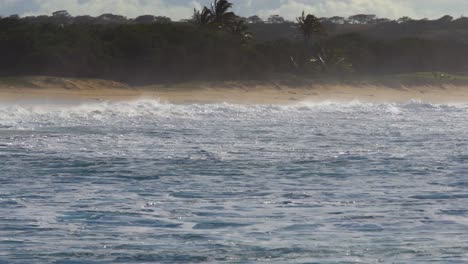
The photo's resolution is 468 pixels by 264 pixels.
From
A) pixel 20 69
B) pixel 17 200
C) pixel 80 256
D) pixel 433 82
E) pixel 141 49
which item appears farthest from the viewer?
pixel 433 82

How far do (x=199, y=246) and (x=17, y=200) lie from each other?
9.38 ft

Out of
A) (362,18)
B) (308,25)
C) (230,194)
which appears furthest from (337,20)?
(230,194)

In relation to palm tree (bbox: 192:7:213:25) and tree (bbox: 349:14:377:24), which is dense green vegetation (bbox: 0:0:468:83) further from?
tree (bbox: 349:14:377:24)

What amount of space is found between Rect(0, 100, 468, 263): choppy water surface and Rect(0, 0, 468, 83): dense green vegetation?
18.4 m

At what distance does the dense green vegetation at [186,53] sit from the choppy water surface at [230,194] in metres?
18.4

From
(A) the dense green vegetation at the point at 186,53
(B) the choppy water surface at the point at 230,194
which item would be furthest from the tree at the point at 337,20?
(B) the choppy water surface at the point at 230,194

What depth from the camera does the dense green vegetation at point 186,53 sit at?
129 ft

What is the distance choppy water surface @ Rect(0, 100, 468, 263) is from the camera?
26.8 feet

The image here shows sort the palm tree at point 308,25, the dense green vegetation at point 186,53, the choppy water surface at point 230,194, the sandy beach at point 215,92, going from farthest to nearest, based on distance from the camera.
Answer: the palm tree at point 308,25 → the dense green vegetation at point 186,53 → the sandy beach at point 215,92 → the choppy water surface at point 230,194

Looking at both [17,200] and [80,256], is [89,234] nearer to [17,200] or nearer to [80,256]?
[80,256]

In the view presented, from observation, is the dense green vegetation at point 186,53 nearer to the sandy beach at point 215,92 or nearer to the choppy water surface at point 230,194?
the sandy beach at point 215,92

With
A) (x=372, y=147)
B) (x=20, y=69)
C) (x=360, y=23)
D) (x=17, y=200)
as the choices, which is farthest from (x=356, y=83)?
(x=360, y=23)

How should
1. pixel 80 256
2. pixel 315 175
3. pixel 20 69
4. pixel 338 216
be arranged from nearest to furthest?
1. pixel 80 256
2. pixel 338 216
3. pixel 315 175
4. pixel 20 69

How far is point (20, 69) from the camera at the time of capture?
37.8 m
